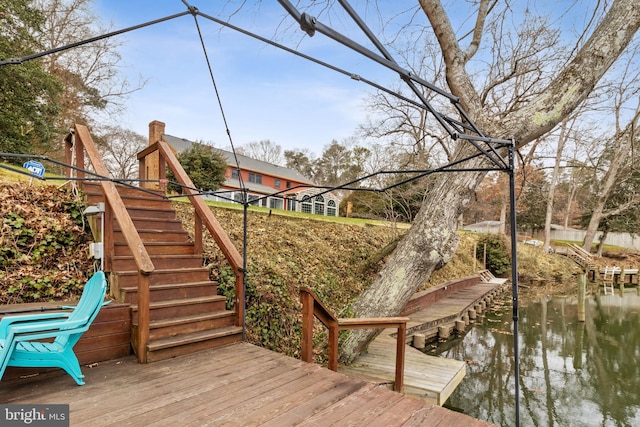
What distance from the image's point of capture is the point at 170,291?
3.55m

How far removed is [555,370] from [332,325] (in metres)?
5.30

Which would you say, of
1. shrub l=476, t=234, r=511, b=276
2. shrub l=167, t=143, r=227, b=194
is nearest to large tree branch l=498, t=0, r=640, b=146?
shrub l=167, t=143, r=227, b=194

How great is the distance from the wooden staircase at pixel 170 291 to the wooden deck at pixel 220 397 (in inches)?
11.6

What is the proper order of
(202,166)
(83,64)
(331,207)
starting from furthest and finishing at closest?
(331,207)
(83,64)
(202,166)

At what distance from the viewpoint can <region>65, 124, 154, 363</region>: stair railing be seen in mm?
2916

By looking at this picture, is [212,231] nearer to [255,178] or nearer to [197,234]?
[197,234]

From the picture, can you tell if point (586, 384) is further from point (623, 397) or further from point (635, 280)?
point (635, 280)

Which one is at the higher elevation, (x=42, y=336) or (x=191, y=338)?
(x=42, y=336)

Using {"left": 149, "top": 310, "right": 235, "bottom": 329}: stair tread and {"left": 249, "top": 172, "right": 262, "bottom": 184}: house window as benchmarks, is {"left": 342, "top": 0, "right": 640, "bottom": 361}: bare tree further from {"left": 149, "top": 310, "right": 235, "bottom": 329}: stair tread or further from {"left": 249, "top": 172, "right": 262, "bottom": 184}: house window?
{"left": 249, "top": 172, "right": 262, "bottom": 184}: house window

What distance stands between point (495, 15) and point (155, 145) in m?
6.44

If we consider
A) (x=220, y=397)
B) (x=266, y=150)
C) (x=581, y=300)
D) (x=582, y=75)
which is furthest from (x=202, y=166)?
(x=266, y=150)

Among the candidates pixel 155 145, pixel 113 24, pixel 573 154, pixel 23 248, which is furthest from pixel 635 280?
pixel 113 24

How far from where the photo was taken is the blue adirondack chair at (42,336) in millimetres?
2262

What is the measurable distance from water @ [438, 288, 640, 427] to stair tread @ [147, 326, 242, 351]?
11.4 feet
